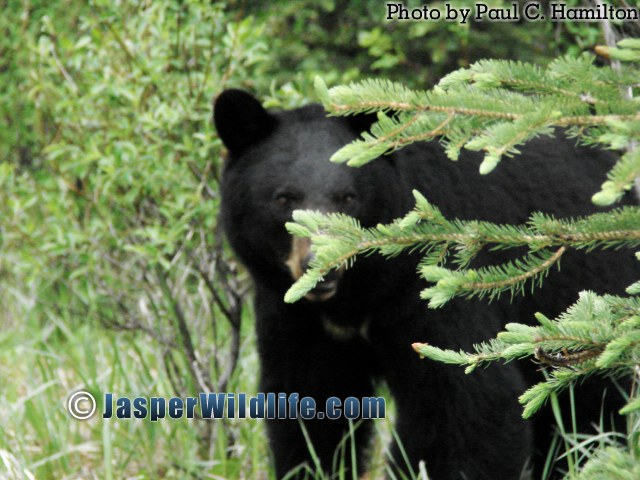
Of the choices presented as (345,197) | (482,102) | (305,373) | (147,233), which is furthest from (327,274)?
(482,102)

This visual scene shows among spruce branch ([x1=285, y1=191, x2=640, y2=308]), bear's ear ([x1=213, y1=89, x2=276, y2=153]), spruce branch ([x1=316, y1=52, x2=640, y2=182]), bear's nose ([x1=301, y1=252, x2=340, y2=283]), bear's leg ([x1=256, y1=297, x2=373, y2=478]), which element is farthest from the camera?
bear's leg ([x1=256, y1=297, x2=373, y2=478])

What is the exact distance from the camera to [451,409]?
3.83 metres

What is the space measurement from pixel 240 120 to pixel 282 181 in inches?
→ 14.4

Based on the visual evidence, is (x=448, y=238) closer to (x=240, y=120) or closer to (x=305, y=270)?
(x=305, y=270)

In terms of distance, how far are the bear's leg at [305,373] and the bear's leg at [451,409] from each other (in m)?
0.25

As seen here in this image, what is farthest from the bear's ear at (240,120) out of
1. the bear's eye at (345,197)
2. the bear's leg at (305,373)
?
the bear's leg at (305,373)

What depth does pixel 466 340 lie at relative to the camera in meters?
3.82

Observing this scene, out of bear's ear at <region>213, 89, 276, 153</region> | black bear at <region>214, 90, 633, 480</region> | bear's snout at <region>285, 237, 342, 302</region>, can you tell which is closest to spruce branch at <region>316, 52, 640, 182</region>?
bear's snout at <region>285, 237, 342, 302</region>

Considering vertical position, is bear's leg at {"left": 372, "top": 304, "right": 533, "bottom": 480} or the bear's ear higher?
the bear's ear

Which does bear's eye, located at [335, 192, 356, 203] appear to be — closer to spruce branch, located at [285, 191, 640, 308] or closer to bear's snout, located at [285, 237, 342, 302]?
bear's snout, located at [285, 237, 342, 302]

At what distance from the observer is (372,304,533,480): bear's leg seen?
12.5 feet

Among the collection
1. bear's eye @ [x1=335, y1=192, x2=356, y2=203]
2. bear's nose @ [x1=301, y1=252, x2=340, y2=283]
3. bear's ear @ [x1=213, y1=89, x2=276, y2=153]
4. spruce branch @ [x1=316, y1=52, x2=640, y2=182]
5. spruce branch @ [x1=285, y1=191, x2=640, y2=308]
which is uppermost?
bear's ear @ [x1=213, y1=89, x2=276, y2=153]

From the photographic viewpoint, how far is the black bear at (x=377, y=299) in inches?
151

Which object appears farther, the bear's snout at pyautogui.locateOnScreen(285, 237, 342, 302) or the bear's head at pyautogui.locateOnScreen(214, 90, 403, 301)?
the bear's head at pyautogui.locateOnScreen(214, 90, 403, 301)
